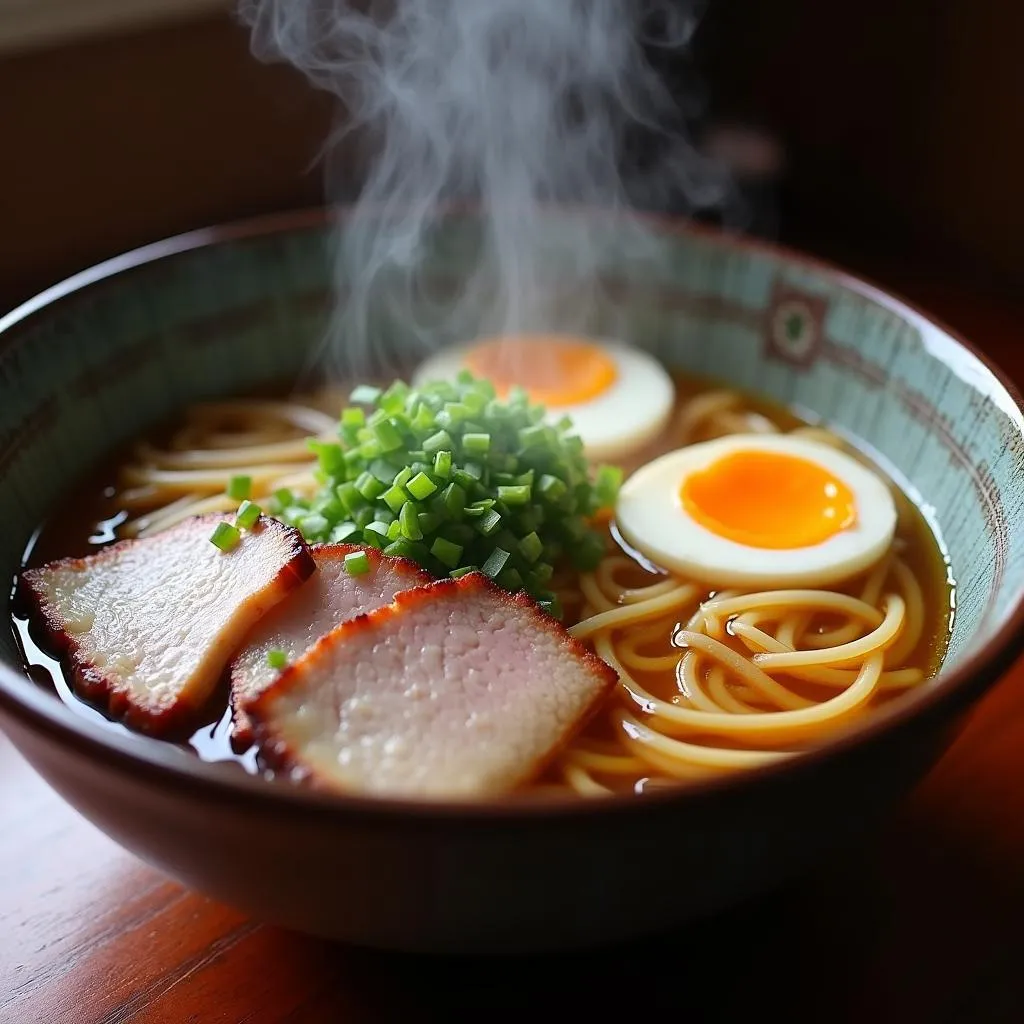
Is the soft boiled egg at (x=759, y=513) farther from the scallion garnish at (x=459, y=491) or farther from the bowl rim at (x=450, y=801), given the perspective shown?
the bowl rim at (x=450, y=801)

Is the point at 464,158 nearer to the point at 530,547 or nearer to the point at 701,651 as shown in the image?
the point at 530,547

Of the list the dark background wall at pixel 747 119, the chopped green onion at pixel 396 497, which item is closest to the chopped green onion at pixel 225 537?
the chopped green onion at pixel 396 497

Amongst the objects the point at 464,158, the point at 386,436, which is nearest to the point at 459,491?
the point at 386,436

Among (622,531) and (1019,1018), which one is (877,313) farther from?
(1019,1018)

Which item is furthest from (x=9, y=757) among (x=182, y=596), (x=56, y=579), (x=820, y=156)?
(x=820, y=156)

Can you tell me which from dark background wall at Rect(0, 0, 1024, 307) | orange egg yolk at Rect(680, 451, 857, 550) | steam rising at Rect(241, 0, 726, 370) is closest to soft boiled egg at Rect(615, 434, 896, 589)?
orange egg yolk at Rect(680, 451, 857, 550)
